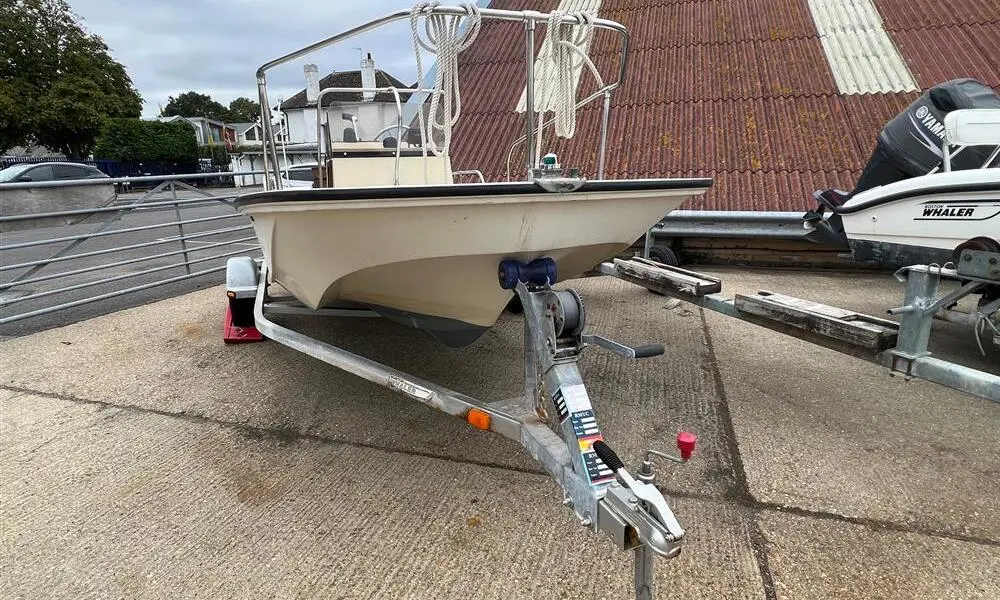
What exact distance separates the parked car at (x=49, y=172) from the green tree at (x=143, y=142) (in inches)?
631

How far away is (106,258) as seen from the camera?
7.55 metres

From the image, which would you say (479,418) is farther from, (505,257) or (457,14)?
(457,14)

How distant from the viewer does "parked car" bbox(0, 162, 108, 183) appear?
50.3 ft

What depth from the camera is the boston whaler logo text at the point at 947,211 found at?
114 inches

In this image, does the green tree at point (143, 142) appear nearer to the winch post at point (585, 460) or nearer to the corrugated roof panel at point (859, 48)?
the corrugated roof panel at point (859, 48)

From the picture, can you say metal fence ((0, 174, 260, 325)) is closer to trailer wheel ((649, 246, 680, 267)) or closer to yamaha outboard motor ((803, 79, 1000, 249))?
trailer wheel ((649, 246, 680, 267))

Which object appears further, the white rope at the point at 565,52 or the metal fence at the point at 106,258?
the metal fence at the point at 106,258

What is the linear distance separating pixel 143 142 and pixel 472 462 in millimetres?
36428

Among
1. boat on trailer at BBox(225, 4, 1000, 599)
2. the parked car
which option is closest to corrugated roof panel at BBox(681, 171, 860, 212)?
boat on trailer at BBox(225, 4, 1000, 599)

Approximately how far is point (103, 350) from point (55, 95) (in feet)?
119

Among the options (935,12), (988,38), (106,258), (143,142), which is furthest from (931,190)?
(143,142)

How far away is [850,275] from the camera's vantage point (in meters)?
5.98

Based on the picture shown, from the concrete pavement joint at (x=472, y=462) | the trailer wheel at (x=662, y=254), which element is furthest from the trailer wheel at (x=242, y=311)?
the trailer wheel at (x=662, y=254)

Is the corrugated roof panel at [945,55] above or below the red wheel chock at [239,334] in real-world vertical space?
above
